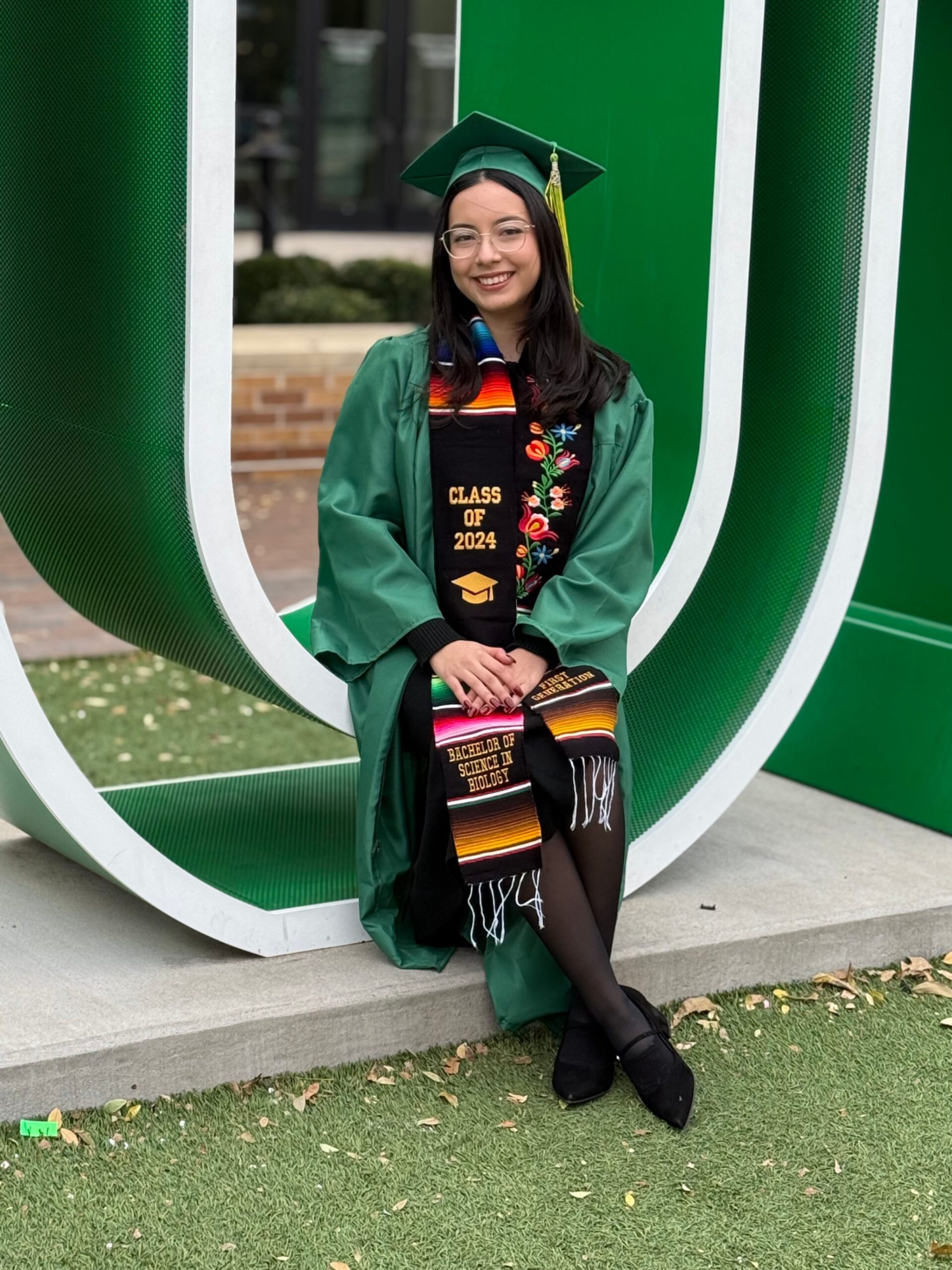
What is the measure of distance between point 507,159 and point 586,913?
1.43 meters

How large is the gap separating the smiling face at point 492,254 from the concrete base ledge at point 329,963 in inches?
51.6

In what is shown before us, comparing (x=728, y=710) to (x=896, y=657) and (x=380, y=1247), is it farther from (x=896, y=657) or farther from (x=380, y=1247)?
(x=380, y=1247)

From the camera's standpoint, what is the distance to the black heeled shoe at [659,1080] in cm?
309

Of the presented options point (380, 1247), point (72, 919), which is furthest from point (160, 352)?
point (380, 1247)

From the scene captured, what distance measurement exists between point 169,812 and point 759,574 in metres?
1.48

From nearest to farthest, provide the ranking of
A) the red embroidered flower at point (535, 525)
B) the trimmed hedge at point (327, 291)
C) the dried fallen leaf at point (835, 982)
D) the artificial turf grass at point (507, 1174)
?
the artificial turf grass at point (507, 1174), the red embroidered flower at point (535, 525), the dried fallen leaf at point (835, 982), the trimmed hedge at point (327, 291)

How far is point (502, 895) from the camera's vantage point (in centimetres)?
317

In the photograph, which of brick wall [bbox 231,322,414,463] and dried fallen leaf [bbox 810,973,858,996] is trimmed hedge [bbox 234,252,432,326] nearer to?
brick wall [bbox 231,322,414,463]

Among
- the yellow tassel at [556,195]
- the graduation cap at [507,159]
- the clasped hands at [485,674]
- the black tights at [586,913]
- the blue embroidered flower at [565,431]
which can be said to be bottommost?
the black tights at [586,913]

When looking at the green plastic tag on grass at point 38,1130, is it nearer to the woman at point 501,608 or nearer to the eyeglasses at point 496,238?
the woman at point 501,608

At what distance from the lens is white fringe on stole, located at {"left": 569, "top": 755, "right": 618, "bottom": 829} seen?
10.4 ft

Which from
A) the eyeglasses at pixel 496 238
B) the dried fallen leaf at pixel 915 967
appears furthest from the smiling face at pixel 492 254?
the dried fallen leaf at pixel 915 967

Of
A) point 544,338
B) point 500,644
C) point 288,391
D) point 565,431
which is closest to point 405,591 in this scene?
point 500,644

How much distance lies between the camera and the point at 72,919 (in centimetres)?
350
